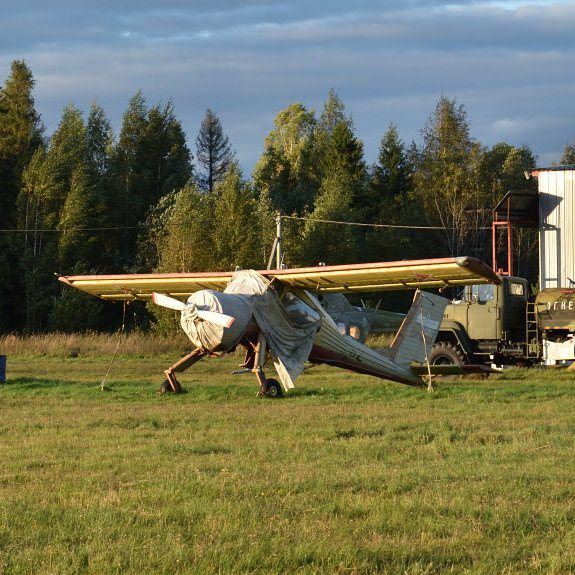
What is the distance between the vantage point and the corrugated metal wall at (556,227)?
26375 millimetres

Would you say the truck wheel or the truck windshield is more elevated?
the truck windshield

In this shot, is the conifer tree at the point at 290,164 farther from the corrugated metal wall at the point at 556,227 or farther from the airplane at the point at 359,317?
the corrugated metal wall at the point at 556,227

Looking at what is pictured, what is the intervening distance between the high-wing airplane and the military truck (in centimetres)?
321

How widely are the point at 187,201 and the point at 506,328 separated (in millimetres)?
25309

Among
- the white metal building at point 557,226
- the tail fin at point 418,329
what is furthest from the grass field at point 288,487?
the white metal building at point 557,226

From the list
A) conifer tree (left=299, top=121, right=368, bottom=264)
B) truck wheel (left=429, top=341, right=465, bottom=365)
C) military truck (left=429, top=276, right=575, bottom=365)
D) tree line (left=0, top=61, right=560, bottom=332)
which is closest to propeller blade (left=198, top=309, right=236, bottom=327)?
military truck (left=429, top=276, right=575, bottom=365)

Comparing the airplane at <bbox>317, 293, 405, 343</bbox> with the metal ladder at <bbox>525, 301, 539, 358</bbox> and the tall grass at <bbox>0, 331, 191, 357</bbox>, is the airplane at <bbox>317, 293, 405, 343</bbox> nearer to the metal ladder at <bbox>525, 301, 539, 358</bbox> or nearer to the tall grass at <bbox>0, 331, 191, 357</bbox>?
the metal ladder at <bbox>525, 301, 539, 358</bbox>

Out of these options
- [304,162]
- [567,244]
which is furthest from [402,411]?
[304,162]

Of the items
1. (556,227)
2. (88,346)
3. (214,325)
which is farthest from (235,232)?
(214,325)

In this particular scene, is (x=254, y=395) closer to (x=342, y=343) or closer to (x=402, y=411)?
(x=342, y=343)

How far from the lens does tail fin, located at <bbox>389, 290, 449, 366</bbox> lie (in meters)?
18.3

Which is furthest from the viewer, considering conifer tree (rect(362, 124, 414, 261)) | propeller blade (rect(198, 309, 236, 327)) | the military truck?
conifer tree (rect(362, 124, 414, 261))

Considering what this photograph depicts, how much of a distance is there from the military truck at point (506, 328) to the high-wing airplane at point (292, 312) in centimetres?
321

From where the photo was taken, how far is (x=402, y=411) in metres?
13.4
